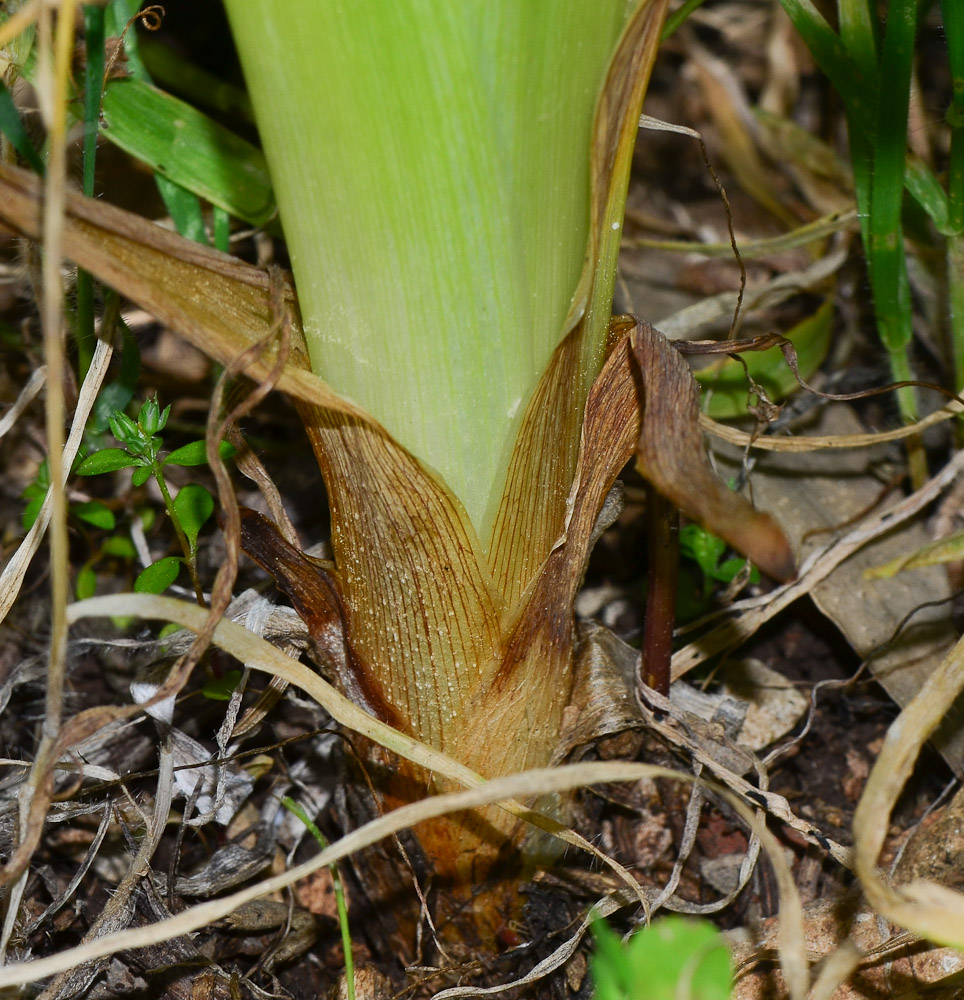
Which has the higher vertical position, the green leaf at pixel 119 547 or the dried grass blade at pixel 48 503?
the dried grass blade at pixel 48 503

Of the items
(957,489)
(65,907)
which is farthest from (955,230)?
(65,907)

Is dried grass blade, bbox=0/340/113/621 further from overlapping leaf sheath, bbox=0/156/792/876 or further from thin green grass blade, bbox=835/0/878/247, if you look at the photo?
thin green grass blade, bbox=835/0/878/247

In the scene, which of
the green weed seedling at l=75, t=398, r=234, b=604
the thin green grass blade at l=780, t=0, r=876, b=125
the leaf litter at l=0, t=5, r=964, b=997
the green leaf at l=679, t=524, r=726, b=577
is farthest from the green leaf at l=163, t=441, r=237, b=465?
the thin green grass blade at l=780, t=0, r=876, b=125

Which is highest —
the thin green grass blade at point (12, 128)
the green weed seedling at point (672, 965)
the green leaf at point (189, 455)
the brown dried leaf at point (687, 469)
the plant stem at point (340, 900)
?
the thin green grass blade at point (12, 128)

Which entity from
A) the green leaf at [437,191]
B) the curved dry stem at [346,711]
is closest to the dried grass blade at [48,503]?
the curved dry stem at [346,711]

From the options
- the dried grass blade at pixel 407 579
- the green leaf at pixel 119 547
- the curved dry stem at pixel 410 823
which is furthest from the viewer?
the green leaf at pixel 119 547

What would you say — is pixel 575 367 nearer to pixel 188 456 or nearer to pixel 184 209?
pixel 188 456

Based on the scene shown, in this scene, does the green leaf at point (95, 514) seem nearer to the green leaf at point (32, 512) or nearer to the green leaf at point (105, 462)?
the green leaf at point (32, 512)
